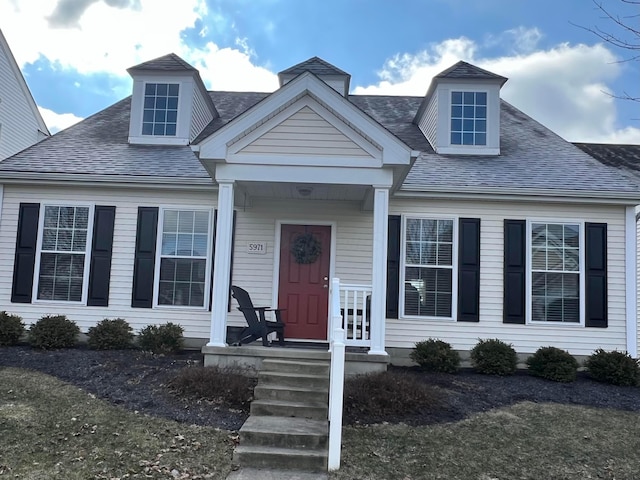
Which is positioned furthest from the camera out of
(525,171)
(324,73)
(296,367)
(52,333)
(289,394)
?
(324,73)

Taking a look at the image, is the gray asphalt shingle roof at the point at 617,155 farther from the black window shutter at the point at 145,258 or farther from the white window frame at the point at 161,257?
the black window shutter at the point at 145,258

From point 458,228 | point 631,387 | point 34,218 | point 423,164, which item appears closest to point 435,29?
point 423,164

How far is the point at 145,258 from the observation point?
27.0ft

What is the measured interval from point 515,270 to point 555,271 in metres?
0.67

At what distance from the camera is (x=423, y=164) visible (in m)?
8.82

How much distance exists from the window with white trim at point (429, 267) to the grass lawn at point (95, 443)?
4258 millimetres

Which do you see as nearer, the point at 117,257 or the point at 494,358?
the point at 494,358

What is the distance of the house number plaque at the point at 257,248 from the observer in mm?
8289

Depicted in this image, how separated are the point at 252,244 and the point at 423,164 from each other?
11.2 feet

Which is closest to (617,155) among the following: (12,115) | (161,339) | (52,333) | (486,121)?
(486,121)

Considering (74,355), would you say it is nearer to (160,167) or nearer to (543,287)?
(160,167)

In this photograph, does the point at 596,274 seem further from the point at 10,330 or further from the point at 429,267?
the point at 10,330

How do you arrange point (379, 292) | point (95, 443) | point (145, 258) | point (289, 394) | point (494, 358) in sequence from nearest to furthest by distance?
point (95, 443), point (289, 394), point (379, 292), point (494, 358), point (145, 258)

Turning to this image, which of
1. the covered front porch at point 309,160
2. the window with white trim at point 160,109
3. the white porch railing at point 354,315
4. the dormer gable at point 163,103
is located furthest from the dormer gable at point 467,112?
the window with white trim at point 160,109
